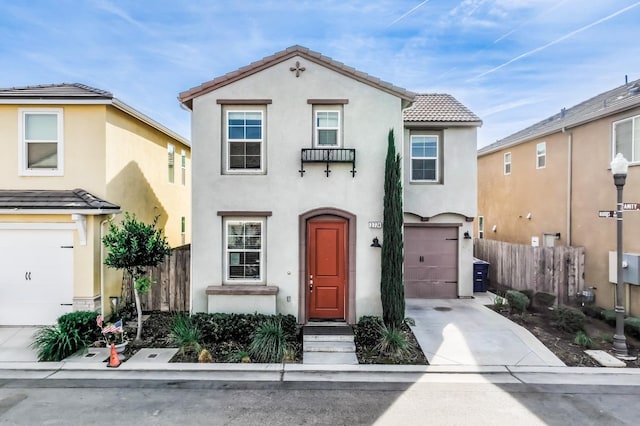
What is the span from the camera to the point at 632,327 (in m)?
8.96

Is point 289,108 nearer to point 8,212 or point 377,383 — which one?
point 377,383

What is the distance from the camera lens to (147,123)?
41.7 feet

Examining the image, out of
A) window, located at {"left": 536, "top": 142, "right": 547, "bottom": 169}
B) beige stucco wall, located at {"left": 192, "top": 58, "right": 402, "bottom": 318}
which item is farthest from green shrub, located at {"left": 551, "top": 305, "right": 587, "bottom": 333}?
window, located at {"left": 536, "top": 142, "right": 547, "bottom": 169}

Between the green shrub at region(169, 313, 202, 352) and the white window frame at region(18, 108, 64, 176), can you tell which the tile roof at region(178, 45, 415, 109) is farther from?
the green shrub at region(169, 313, 202, 352)

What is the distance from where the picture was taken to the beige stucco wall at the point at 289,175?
375 inches

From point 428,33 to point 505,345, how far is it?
42.0 feet

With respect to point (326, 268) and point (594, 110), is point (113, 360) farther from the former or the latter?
point (594, 110)

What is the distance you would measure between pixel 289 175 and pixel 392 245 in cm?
333

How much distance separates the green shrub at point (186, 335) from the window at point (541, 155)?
1498 centimetres

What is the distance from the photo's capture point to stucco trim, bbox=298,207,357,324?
948 cm

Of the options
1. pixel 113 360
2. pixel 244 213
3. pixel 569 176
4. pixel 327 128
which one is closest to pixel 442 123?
pixel 327 128

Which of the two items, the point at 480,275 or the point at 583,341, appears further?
the point at 480,275

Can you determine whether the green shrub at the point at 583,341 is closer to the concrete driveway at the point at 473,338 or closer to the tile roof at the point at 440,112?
the concrete driveway at the point at 473,338

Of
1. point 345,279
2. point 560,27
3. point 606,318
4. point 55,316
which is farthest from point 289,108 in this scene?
point 560,27
